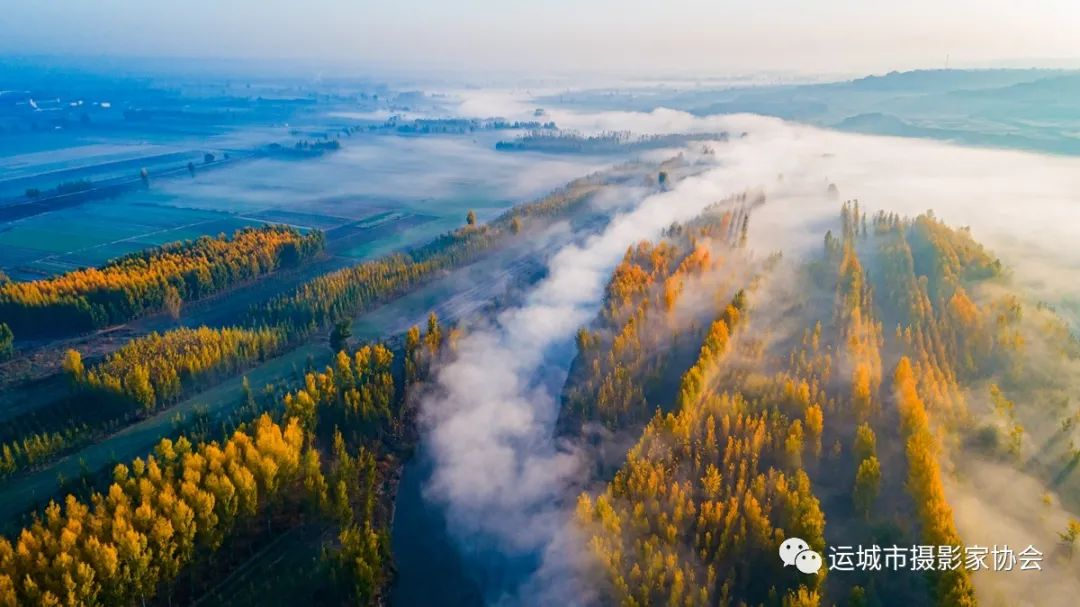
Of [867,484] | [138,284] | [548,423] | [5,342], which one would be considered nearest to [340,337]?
[548,423]

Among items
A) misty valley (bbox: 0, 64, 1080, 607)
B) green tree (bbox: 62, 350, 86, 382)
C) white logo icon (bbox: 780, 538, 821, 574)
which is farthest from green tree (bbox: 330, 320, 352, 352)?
white logo icon (bbox: 780, 538, 821, 574)

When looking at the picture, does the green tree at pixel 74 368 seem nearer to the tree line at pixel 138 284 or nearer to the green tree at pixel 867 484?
the tree line at pixel 138 284

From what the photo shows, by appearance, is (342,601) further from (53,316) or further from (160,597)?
(53,316)

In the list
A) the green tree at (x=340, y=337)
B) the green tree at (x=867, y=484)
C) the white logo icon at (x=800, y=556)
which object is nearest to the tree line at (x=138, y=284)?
the green tree at (x=340, y=337)

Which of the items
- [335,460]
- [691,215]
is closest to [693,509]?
[335,460]

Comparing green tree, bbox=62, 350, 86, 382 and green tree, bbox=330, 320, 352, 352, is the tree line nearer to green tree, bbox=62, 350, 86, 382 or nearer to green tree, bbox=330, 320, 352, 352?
green tree, bbox=62, 350, 86, 382

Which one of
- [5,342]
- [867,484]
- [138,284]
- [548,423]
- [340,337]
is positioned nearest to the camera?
[867,484]

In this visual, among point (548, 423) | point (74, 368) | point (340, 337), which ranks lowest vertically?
point (548, 423)

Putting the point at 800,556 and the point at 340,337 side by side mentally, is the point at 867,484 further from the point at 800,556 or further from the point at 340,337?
the point at 340,337
